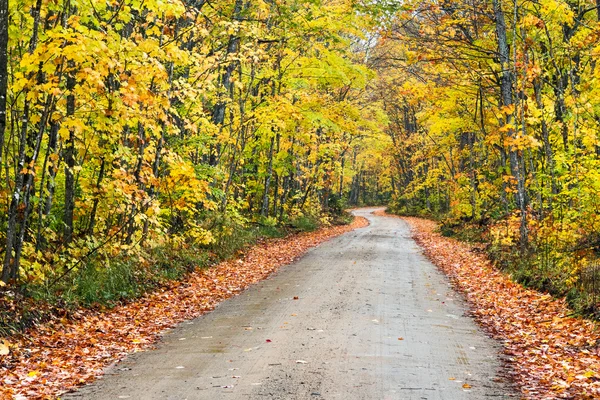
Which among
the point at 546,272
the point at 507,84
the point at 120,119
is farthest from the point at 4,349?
the point at 507,84

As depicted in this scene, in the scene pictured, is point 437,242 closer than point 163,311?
No

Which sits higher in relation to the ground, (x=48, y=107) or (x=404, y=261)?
(x=48, y=107)

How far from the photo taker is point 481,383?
6.08 m

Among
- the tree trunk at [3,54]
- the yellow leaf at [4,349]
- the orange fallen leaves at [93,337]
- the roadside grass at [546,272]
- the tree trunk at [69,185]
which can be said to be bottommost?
the orange fallen leaves at [93,337]

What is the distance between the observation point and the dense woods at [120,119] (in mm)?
8133

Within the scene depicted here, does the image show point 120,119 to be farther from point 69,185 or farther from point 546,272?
point 546,272

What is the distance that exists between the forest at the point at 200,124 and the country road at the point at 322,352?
2355 millimetres

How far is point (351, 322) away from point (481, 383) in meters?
2.97

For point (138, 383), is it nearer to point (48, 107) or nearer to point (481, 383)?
point (481, 383)

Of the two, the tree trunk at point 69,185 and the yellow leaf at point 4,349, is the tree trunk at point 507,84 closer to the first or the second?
the tree trunk at point 69,185

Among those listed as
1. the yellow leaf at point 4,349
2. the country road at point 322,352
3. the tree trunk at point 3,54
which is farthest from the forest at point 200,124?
the country road at point 322,352

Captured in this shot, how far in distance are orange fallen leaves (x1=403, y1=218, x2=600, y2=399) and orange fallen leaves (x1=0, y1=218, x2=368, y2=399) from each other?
4821 mm

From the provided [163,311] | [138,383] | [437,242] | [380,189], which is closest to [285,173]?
[437,242]

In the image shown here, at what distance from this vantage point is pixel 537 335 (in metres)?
8.43
